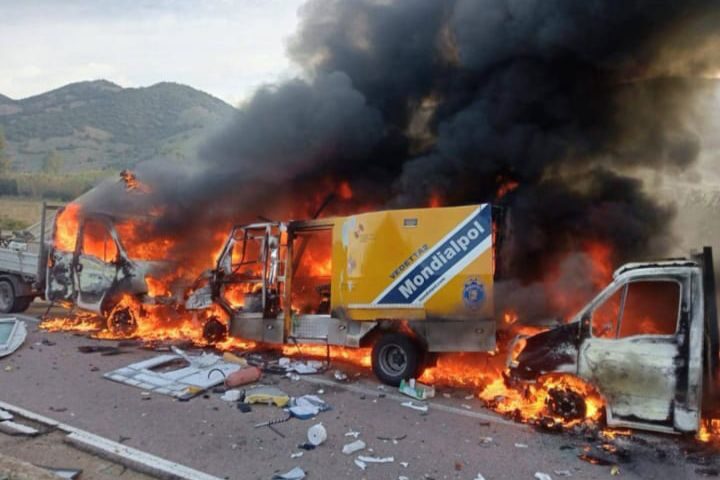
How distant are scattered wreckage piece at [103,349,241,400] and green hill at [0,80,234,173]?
6806 centimetres

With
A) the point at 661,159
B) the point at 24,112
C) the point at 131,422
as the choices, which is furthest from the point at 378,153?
the point at 24,112

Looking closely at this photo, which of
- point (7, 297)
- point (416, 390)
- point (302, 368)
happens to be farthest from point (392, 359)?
point (7, 297)

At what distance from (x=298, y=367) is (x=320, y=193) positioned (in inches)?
242

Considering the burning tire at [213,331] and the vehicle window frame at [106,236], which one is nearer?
the burning tire at [213,331]

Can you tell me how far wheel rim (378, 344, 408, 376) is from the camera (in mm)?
7004

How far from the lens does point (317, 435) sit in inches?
196

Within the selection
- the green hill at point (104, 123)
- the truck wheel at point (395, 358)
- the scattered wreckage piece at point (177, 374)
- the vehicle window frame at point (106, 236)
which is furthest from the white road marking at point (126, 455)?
the green hill at point (104, 123)

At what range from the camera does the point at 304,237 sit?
890 centimetres

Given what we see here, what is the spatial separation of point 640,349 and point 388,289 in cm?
313

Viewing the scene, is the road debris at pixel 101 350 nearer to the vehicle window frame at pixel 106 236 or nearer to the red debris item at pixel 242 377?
the vehicle window frame at pixel 106 236

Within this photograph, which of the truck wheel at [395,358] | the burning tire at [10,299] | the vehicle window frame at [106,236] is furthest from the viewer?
the burning tire at [10,299]

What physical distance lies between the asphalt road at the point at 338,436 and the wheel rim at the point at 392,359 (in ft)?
1.02

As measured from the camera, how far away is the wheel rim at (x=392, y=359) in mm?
7004

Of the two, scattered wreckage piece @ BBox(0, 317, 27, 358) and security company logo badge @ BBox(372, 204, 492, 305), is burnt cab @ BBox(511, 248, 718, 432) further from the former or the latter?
scattered wreckage piece @ BBox(0, 317, 27, 358)
